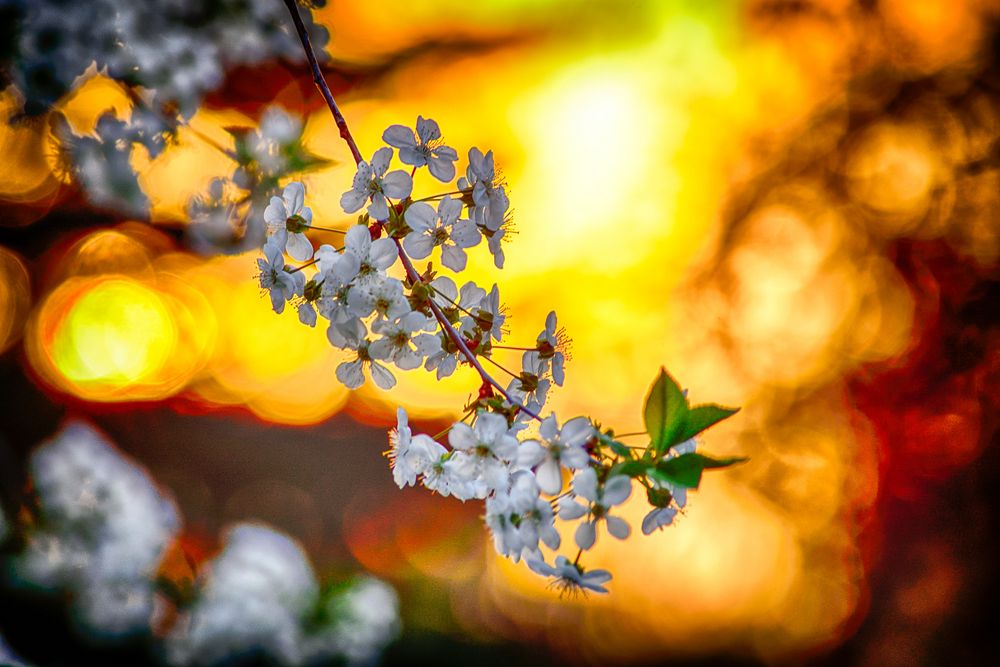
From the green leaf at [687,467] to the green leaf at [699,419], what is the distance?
0.02m

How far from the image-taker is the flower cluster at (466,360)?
579 mm

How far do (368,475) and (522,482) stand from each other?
4203mm

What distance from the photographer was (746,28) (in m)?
3.19

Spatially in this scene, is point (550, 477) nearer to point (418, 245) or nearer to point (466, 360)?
point (466, 360)

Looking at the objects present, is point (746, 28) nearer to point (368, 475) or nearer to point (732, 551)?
point (732, 551)

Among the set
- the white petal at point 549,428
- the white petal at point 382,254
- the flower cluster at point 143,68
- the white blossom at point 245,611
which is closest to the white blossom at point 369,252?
the white petal at point 382,254

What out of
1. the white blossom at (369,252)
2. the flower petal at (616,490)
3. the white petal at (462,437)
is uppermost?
the white blossom at (369,252)

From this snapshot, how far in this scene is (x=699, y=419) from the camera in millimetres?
590

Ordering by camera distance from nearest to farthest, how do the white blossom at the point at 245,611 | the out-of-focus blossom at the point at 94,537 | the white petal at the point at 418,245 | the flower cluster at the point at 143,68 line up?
the white petal at the point at 418,245, the flower cluster at the point at 143,68, the out-of-focus blossom at the point at 94,537, the white blossom at the point at 245,611

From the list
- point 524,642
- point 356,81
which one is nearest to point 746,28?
point 356,81

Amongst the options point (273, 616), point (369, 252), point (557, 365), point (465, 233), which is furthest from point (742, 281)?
point (369, 252)

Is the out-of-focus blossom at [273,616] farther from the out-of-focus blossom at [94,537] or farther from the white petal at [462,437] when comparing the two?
the white petal at [462,437]

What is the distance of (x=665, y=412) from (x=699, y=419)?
31 millimetres

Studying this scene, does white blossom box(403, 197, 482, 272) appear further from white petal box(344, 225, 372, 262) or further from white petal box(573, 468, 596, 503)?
white petal box(573, 468, 596, 503)
